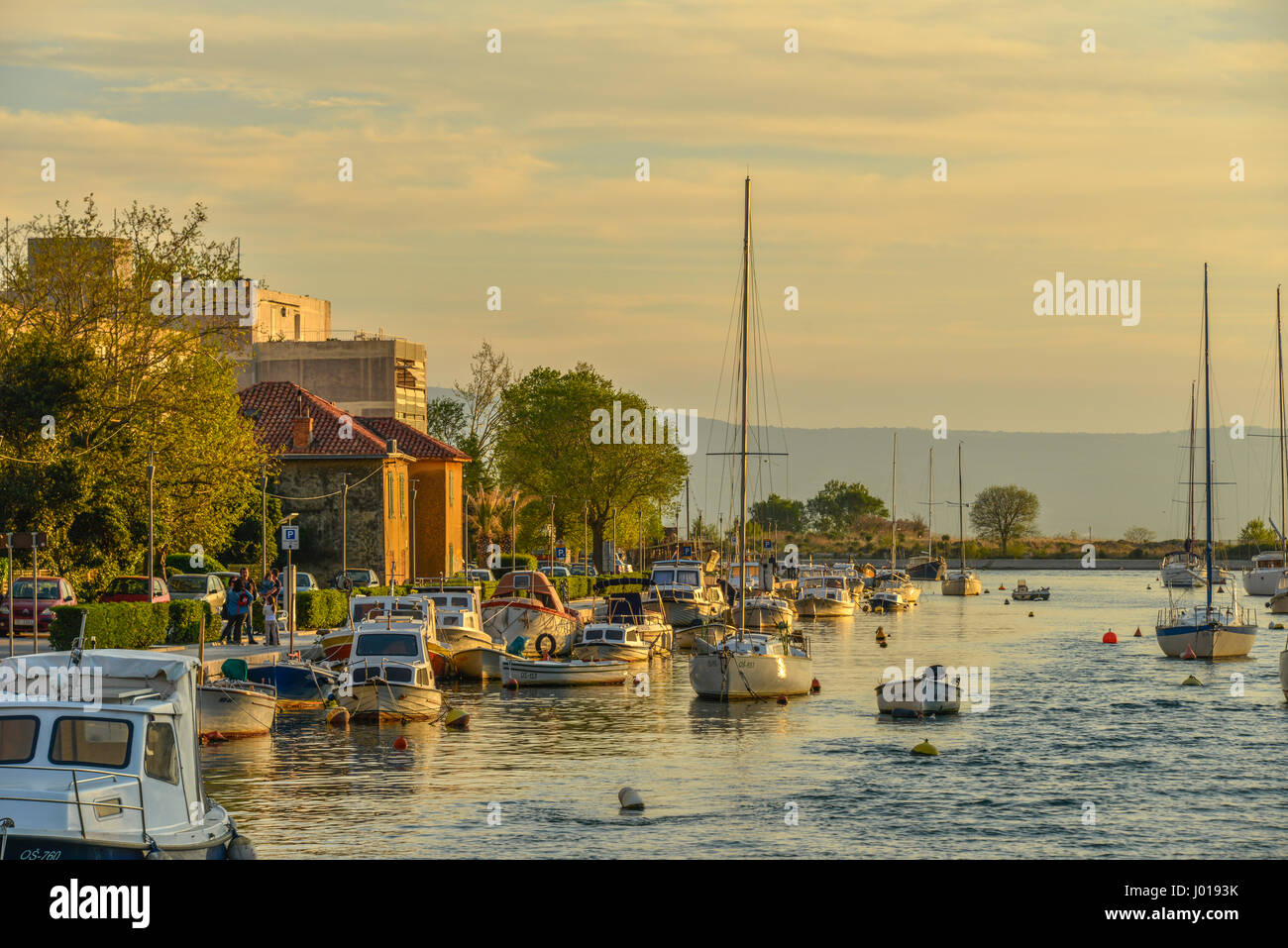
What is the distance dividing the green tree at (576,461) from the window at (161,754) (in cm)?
9463

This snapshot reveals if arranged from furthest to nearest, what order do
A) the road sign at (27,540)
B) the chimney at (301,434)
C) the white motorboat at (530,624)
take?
the chimney at (301,434) < the white motorboat at (530,624) < the road sign at (27,540)

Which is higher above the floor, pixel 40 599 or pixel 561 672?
pixel 40 599

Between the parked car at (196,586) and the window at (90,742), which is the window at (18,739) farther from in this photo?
the parked car at (196,586)

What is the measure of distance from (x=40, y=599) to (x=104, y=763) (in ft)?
104

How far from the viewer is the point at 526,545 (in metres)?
127

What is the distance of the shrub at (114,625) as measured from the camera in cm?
3912

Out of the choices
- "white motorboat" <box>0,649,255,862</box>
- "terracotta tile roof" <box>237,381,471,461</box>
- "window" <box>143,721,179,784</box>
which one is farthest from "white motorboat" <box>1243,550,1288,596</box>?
"window" <box>143,721,179,784</box>

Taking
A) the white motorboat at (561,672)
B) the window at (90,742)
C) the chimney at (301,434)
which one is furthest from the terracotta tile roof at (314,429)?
the window at (90,742)

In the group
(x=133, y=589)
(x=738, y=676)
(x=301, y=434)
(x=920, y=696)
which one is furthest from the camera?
(x=301, y=434)

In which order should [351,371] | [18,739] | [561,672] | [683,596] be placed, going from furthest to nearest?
[351,371]
[683,596]
[561,672]
[18,739]

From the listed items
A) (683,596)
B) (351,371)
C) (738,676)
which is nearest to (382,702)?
(738,676)

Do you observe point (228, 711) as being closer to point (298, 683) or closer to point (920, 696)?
point (298, 683)

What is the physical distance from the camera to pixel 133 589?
49.2 m
